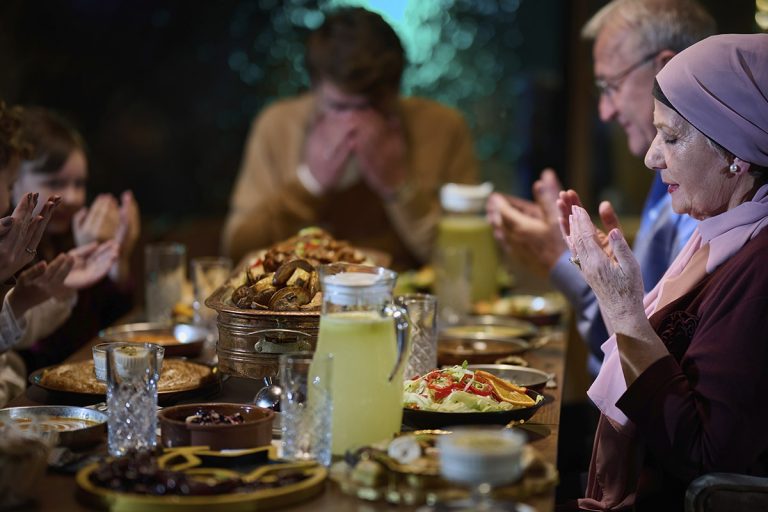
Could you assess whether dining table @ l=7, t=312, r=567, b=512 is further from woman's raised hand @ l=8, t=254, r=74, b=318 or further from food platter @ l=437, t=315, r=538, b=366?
woman's raised hand @ l=8, t=254, r=74, b=318

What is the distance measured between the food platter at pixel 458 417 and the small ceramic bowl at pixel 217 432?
0.28 m

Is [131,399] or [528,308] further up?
[131,399]

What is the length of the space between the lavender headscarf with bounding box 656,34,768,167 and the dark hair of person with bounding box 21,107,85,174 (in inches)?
78.3

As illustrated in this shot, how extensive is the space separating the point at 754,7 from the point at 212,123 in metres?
3.02

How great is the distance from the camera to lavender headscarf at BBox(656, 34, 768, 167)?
6.97 feet

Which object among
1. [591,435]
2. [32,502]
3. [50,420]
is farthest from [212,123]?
[32,502]

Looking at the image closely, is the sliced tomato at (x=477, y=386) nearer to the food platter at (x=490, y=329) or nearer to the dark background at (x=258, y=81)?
the food platter at (x=490, y=329)

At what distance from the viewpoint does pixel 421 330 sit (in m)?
2.51

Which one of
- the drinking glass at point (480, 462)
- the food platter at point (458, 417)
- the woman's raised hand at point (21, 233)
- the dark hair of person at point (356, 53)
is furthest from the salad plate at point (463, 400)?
the dark hair of person at point (356, 53)

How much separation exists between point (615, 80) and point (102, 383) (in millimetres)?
1770

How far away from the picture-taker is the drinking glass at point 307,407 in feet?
6.09

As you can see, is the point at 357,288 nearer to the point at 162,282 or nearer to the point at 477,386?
the point at 477,386

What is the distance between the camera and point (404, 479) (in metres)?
1.71

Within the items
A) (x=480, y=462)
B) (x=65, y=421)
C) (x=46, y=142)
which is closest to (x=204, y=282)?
(x=46, y=142)
